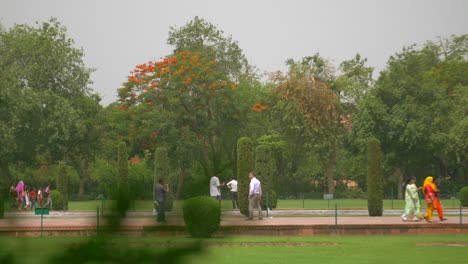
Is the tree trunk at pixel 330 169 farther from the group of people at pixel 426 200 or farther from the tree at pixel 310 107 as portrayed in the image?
the group of people at pixel 426 200

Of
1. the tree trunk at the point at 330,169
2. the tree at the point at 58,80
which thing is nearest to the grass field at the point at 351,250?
the tree at the point at 58,80

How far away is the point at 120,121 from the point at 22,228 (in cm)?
4472

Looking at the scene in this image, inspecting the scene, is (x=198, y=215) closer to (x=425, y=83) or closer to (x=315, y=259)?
(x=315, y=259)

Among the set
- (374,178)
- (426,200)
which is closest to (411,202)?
(426,200)

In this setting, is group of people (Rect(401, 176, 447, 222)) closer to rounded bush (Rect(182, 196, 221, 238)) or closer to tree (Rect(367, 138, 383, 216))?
tree (Rect(367, 138, 383, 216))

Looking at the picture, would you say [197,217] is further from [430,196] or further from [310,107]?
[310,107]

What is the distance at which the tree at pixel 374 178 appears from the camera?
1137 inches

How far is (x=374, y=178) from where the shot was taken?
1155 inches

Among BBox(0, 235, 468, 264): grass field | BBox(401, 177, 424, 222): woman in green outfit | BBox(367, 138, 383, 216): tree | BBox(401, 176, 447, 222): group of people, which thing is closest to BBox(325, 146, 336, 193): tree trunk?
BBox(367, 138, 383, 216): tree

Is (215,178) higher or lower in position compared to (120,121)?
lower

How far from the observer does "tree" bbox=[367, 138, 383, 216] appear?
28.9 m

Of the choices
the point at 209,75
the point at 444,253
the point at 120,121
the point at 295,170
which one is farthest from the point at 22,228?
the point at 295,170

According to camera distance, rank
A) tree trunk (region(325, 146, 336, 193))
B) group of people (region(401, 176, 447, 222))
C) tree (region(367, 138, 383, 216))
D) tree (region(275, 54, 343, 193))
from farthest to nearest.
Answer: tree trunk (region(325, 146, 336, 193)) < tree (region(275, 54, 343, 193)) < tree (region(367, 138, 383, 216)) < group of people (region(401, 176, 447, 222))

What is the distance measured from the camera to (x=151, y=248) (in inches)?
70.2
